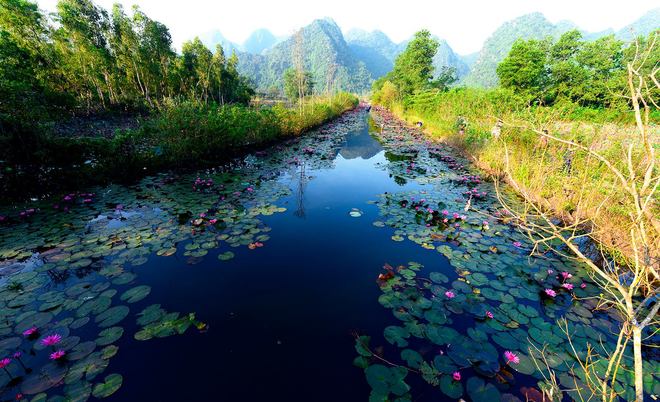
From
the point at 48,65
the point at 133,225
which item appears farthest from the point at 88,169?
the point at 48,65

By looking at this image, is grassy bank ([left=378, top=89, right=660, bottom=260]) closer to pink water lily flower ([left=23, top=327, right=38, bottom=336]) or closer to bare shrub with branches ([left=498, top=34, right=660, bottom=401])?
bare shrub with branches ([left=498, top=34, right=660, bottom=401])

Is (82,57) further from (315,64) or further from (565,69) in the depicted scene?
(315,64)

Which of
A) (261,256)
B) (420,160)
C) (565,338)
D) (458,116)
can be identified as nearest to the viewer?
(565,338)

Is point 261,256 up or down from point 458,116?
down

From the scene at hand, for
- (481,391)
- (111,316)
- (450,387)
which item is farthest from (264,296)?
(481,391)

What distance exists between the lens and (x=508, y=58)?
29.5 meters

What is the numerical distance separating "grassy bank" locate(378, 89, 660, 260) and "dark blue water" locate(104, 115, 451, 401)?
2408 mm

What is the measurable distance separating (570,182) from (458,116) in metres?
10.2

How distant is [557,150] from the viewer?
6.95 meters

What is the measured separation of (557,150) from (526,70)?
92.5 feet

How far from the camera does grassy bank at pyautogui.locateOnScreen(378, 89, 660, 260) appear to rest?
4219 mm

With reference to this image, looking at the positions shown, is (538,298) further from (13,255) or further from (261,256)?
(13,255)

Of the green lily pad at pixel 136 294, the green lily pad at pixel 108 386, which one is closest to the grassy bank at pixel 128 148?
the green lily pad at pixel 136 294

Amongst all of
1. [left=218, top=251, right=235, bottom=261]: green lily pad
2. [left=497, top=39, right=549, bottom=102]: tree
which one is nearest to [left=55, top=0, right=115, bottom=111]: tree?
[left=218, top=251, right=235, bottom=261]: green lily pad
